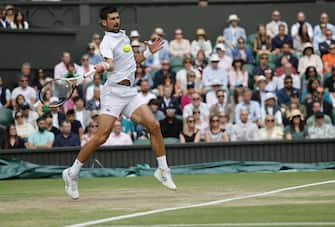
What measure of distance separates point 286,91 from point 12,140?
6163 millimetres

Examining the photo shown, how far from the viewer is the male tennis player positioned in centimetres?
1296

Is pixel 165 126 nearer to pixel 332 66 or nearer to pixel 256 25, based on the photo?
pixel 332 66

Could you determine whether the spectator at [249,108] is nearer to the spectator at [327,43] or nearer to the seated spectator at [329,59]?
the seated spectator at [329,59]

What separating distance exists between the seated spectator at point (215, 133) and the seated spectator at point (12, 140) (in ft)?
11.4

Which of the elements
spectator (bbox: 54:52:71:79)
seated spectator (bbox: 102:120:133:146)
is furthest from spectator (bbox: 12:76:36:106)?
seated spectator (bbox: 102:120:133:146)

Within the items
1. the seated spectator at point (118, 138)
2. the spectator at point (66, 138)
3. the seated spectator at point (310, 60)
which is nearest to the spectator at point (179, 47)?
the seated spectator at point (310, 60)

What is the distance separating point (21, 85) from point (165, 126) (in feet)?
12.5

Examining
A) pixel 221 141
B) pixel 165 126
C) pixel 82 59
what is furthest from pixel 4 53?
pixel 221 141

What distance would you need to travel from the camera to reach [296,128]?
21.0 metres

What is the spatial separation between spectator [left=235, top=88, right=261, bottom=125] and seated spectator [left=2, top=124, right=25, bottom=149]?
436 cm

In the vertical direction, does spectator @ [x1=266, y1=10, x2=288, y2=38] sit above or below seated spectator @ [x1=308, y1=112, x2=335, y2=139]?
above

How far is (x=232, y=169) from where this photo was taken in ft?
61.0

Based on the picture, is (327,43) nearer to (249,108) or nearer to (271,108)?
(271,108)

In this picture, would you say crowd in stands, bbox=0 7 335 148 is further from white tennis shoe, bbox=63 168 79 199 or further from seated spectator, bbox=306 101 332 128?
white tennis shoe, bbox=63 168 79 199
